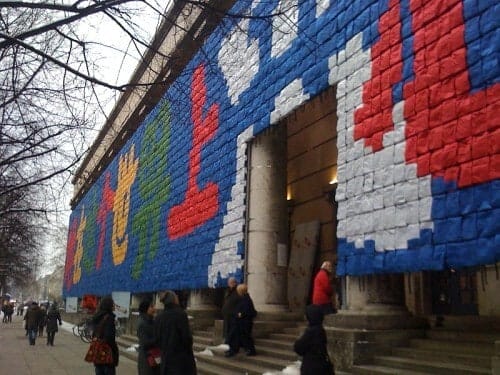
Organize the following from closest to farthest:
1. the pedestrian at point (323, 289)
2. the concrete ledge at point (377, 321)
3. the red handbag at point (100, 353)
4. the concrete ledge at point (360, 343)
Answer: the red handbag at point (100, 353) < the concrete ledge at point (360, 343) < the concrete ledge at point (377, 321) < the pedestrian at point (323, 289)

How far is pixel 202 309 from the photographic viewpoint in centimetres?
1794

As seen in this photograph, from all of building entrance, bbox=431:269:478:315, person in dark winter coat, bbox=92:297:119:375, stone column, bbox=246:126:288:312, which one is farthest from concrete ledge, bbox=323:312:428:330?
stone column, bbox=246:126:288:312

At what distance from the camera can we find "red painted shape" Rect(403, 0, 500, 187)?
7.59 metres

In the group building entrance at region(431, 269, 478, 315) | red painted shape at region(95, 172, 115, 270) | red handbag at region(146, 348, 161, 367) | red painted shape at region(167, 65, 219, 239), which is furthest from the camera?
red painted shape at region(95, 172, 115, 270)

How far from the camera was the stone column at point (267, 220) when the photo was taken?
14.0m

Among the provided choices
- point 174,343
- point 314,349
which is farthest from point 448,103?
point 174,343

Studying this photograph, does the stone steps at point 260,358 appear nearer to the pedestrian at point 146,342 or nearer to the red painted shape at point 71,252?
the pedestrian at point 146,342

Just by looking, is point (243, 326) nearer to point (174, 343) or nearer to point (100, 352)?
point (100, 352)

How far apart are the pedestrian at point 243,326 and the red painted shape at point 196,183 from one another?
17.2 feet

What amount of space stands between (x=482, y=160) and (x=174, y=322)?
14.8ft

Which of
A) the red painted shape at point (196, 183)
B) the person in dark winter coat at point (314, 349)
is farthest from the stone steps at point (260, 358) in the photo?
the red painted shape at point (196, 183)

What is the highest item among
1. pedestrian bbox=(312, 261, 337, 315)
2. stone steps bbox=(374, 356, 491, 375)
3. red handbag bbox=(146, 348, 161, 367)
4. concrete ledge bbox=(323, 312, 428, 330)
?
pedestrian bbox=(312, 261, 337, 315)

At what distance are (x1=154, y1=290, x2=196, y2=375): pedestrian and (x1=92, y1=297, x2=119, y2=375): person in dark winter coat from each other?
1576 millimetres

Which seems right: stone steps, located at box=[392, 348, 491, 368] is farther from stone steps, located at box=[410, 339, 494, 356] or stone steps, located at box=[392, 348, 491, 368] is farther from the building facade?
the building facade
